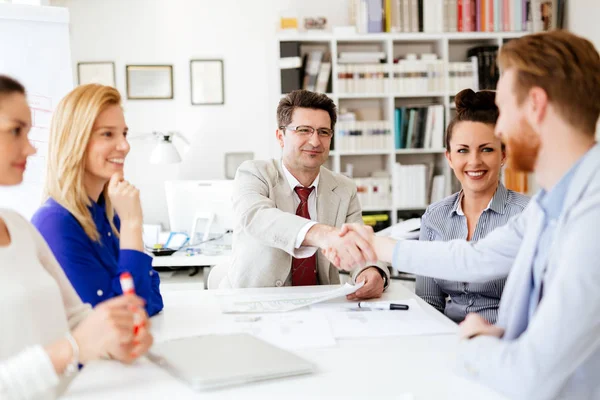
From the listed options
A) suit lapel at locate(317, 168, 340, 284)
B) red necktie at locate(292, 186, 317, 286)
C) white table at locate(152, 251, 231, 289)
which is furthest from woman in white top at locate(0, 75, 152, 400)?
white table at locate(152, 251, 231, 289)

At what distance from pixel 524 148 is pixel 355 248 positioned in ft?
2.67

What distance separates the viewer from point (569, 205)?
1.05 m

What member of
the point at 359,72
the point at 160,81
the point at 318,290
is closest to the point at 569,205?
the point at 318,290

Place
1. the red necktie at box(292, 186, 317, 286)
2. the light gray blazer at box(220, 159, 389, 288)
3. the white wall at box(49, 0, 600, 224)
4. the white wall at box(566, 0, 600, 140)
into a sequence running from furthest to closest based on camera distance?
1. the white wall at box(49, 0, 600, 224)
2. the white wall at box(566, 0, 600, 140)
3. the red necktie at box(292, 186, 317, 286)
4. the light gray blazer at box(220, 159, 389, 288)

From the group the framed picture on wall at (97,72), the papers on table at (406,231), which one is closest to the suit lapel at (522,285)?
the papers on table at (406,231)

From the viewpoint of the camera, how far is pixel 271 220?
2145 millimetres

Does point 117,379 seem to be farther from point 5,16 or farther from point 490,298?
point 5,16

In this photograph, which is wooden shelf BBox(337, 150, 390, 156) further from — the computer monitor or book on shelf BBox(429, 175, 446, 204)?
the computer monitor

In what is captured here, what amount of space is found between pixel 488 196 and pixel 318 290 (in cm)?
66

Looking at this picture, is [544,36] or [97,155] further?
[97,155]

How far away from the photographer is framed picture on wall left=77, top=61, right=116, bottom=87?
15.3 feet

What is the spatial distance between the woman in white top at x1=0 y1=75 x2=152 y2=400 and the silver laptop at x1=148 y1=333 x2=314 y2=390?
8 cm

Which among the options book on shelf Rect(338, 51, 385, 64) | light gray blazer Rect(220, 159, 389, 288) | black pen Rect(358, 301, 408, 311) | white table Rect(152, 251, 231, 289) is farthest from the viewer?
book on shelf Rect(338, 51, 385, 64)

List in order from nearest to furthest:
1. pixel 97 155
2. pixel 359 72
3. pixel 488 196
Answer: pixel 97 155 → pixel 488 196 → pixel 359 72
